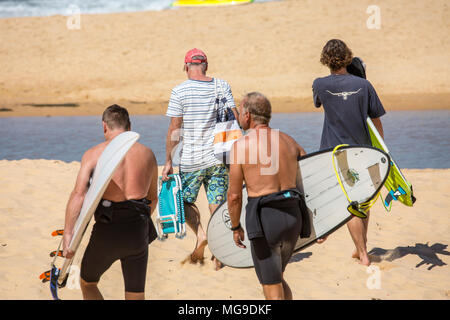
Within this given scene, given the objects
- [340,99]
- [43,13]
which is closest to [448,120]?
[340,99]

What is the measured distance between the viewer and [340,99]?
194 inches

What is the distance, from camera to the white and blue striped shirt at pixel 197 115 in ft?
16.1

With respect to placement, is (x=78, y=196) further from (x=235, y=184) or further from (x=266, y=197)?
(x=266, y=197)

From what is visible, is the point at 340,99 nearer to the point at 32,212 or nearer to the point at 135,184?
the point at 135,184

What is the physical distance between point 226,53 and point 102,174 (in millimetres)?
28410

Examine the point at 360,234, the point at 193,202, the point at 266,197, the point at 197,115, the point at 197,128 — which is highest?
the point at 197,115

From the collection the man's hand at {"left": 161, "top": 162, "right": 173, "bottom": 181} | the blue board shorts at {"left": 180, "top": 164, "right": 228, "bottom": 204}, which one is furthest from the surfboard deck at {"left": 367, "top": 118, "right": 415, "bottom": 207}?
the man's hand at {"left": 161, "top": 162, "right": 173, "bottom": 181}

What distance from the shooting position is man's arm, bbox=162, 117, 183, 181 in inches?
195

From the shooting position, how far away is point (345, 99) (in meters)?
4.92

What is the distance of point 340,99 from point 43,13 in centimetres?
4193

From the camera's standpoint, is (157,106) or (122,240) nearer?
(122,240)

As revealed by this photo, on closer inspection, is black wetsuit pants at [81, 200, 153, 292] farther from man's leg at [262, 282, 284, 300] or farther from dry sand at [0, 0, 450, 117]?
dry sand at [0, 0, 450, 117]

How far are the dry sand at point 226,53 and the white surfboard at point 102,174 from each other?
17719mm

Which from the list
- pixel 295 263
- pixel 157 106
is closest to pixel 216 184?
pixel 295 263
